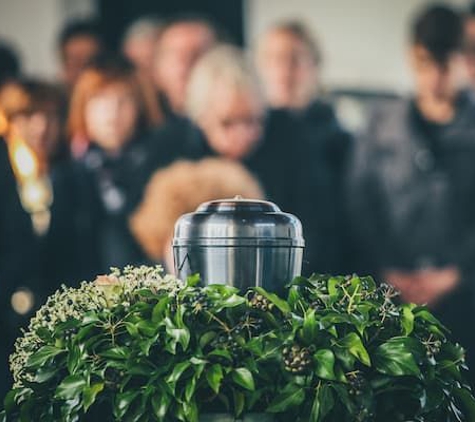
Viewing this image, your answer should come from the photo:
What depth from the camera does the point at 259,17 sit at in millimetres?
7680

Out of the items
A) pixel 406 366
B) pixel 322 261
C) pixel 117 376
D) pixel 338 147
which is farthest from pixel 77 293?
pixel 338 147

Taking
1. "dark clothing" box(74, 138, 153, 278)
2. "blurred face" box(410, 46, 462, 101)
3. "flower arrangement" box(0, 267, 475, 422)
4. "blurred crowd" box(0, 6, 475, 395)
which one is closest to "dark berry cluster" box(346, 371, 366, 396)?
"flower arrangement" box(0, 267, 475, 422)

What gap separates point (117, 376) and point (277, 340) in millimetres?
290

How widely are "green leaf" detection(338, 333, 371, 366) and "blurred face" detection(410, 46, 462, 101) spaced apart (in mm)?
5204

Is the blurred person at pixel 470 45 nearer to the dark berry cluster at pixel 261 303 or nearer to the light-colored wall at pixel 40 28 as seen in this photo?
the light-colored wall at pixel 40 28

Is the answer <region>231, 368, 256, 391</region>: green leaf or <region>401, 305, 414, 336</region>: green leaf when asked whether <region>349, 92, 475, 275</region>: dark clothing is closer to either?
<region>401, 305, 414, 336</region>: green leaf

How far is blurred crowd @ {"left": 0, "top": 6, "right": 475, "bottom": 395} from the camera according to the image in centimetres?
709

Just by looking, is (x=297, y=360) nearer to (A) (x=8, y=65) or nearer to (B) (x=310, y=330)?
(B) (x=310, y=330)

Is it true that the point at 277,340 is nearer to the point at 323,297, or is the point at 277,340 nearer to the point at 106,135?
the point at 323,297

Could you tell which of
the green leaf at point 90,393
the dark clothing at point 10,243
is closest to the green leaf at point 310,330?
the green leaf at point 90,393

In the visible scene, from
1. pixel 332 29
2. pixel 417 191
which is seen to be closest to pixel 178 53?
pixel 332 29

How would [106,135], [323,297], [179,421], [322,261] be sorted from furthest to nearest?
[106,135] → [322,261] → [323,297] → [179,421]

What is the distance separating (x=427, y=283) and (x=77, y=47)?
101 inches

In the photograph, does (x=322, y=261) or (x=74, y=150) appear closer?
(x=322, y=261)
